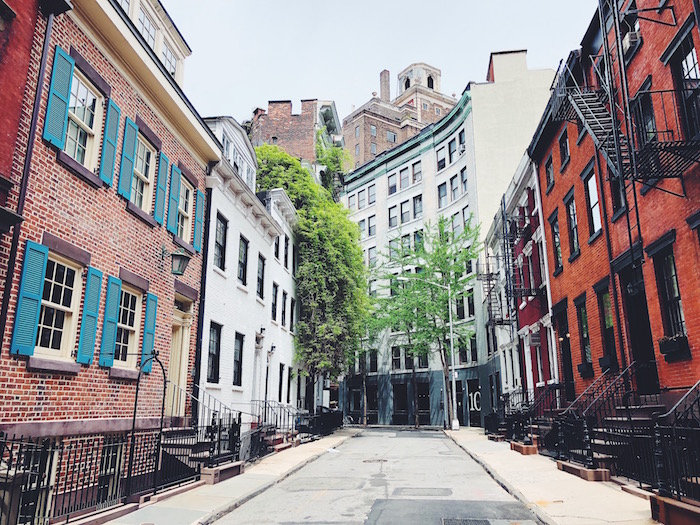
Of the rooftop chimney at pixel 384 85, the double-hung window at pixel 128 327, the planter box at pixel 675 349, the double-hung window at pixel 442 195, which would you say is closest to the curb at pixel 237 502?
the double-hung window at pixel 128 327

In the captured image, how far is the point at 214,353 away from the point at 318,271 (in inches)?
475

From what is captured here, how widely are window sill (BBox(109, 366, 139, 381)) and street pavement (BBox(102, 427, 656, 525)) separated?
250 centimetres

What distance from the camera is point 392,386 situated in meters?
48.2

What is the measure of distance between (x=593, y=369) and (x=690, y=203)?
6.76 metres

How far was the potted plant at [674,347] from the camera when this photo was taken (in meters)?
10.6

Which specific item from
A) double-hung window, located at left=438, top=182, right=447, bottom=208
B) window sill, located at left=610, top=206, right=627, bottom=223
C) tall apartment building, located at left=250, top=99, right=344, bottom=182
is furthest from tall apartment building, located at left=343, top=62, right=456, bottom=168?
window sill, located at left=610, top=206, right=627, bottom=223

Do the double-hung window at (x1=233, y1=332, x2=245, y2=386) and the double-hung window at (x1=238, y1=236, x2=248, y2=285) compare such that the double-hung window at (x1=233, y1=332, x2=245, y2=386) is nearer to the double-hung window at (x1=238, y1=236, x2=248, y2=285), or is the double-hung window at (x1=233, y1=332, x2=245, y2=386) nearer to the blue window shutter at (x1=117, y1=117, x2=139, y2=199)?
the double-hung window at (x1=238, y1=236, x2=248, y2=285)

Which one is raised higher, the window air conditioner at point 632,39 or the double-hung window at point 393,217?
the double-hung window at point 393,217

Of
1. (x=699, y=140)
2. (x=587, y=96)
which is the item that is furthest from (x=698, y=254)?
(x=587, y=96)

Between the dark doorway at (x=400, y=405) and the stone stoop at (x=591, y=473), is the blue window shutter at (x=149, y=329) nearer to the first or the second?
the stone stoop at (x=591, y=473)

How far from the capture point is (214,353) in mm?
16312

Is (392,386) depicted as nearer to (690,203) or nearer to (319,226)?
(319,226)

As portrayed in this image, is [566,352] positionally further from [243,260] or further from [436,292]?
[436,292]

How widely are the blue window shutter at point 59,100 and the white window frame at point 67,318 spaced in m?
1.92
